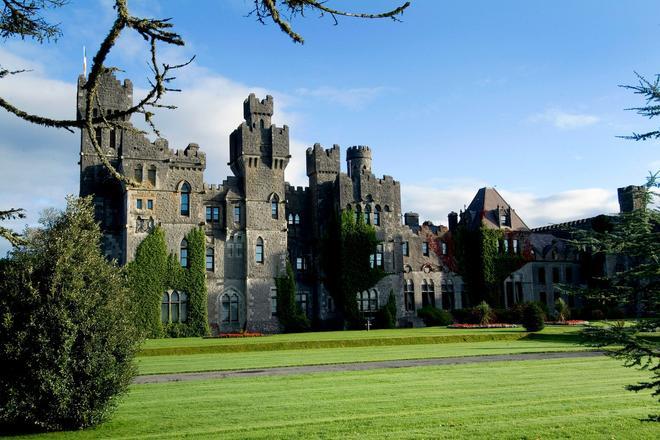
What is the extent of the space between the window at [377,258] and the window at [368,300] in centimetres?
194

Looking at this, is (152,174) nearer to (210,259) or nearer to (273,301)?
(210,259)

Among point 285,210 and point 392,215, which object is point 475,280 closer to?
point 392,215

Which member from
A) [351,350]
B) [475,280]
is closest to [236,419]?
[351,350]

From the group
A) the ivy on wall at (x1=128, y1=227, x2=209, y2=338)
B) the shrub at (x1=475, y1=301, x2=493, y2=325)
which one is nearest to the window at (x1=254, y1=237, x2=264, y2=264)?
the ivy on wall at (x1=128, y1=227, x2=209, y2=338)

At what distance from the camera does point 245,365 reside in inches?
925

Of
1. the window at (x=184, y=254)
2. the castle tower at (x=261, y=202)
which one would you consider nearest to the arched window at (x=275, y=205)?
the castle tower at (x=261, y=202)

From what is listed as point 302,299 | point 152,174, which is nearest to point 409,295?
point 302,299

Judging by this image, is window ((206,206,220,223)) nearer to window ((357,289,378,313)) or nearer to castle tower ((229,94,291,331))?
castle tower ((229,94,291,331))

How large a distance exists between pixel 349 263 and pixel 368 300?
3.40 m

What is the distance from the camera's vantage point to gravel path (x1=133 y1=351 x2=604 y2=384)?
66.5ft

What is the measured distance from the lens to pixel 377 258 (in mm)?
49500

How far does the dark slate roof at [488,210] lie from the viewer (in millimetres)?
56188

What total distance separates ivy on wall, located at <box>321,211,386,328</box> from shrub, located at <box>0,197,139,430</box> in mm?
34951

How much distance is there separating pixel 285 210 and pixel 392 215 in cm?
845
